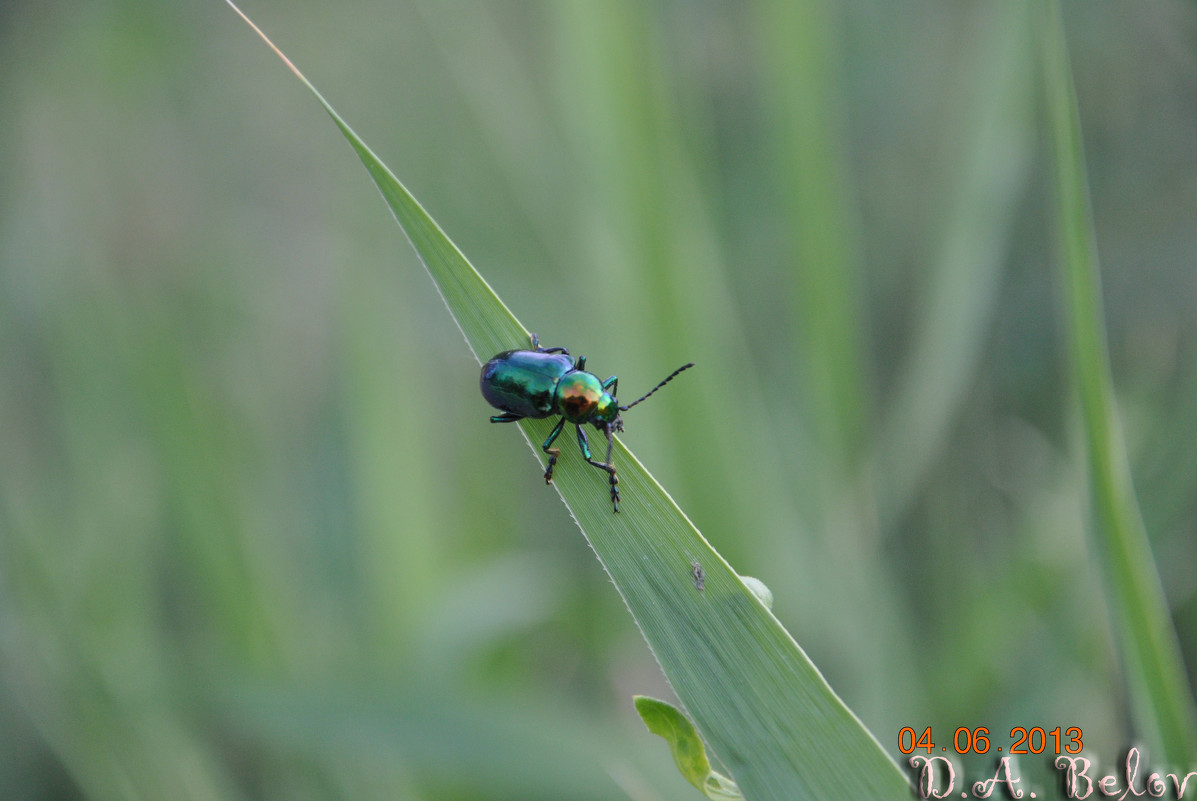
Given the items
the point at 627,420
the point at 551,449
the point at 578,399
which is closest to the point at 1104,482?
the point at 551,449

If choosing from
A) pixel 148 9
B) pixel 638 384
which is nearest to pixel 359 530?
pixel 638 384

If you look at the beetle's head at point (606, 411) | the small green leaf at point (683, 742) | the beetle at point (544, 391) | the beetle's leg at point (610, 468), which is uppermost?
the beetle at point (544, 391)

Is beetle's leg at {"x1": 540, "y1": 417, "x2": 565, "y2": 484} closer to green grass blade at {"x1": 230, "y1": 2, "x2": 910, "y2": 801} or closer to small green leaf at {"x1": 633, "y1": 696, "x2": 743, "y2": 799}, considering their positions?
green grass blade at {"x1": 230, "y1": 2, "x2": 910, "y2": 801}

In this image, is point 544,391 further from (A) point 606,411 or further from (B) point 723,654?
(B) point 723,654

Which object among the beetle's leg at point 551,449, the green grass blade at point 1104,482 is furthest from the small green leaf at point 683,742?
the green grass blade at point 1104,482

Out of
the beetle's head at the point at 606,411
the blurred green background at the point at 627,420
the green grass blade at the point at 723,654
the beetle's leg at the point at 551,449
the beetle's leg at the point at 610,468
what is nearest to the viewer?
the green grass blade at the point at 723,654

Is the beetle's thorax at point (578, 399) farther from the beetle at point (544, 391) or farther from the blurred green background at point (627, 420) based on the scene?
the blurred green background at point (627, 420)

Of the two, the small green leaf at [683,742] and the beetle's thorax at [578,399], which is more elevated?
the beetle's thorax at [578,399]
